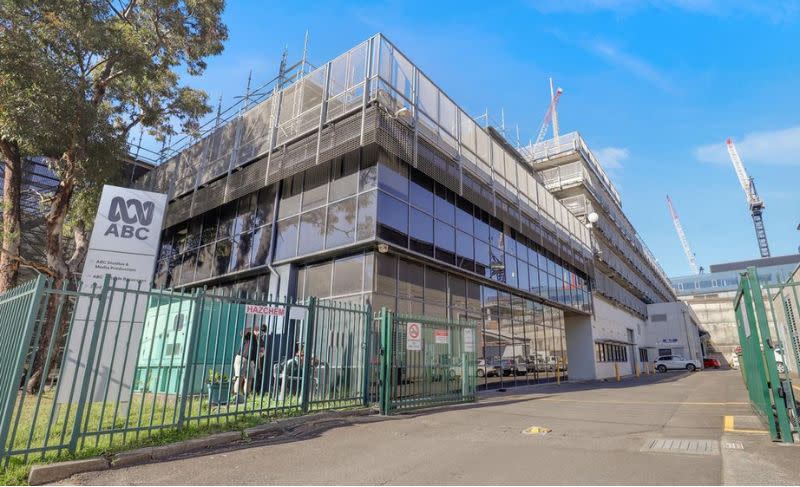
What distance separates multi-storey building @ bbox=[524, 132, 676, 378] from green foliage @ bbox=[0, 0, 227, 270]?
25.6m

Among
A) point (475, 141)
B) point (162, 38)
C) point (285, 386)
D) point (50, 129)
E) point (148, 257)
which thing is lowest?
point (285, 386)

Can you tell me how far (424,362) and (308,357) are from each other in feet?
9.92

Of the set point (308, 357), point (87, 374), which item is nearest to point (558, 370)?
point (308, 357)

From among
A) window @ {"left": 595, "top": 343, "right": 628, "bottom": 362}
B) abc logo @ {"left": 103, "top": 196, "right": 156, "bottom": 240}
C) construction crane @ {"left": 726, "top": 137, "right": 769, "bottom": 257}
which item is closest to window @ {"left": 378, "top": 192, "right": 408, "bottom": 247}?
abc logo @ {"left": 103, "top": 196, "right": 156, "bottom": 240}

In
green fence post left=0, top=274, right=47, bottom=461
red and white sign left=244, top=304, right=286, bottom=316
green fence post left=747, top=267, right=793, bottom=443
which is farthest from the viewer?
red and white sign left=244, top=304, right=286, bottom=316

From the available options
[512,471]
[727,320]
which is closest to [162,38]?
[512,471]

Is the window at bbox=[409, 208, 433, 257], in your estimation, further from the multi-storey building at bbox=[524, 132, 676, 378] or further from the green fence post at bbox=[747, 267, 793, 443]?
the multi-storey building at bbox=[524, 132, 676, 378]

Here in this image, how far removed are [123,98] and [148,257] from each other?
40.9 ft

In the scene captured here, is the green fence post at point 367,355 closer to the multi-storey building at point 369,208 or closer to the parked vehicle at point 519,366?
the multi-storey building at point 369,208

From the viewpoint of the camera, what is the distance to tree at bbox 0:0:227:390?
13094 millimetres

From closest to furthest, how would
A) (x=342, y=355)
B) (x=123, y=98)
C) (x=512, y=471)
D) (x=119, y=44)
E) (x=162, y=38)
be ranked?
(x=512, y=471)
(x=342, y=355)
(x=119, y=44)
(x=162, y=38)
(x=123, y=98)

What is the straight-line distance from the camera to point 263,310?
25.6ft

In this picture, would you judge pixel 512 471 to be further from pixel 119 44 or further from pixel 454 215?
pixel 119 44

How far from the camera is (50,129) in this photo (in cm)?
1353
